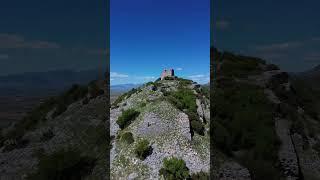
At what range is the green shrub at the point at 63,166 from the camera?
88.1 ft

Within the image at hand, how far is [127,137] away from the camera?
34.9m

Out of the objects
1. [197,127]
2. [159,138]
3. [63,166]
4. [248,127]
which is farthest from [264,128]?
[63,166]

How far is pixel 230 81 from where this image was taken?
49.5 meters

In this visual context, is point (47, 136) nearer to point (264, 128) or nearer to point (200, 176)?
point (200, 176)

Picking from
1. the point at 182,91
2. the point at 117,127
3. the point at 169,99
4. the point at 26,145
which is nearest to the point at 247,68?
the point at 182,91

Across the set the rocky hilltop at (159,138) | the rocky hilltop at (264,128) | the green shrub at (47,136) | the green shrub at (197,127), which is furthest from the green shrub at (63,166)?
the green shrub at (197,127)

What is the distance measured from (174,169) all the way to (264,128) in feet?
36.1

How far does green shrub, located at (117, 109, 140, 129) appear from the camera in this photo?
38.8 m

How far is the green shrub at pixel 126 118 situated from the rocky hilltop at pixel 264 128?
30.3 feet

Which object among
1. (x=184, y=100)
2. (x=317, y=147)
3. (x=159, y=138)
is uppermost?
(x=184, y=100)

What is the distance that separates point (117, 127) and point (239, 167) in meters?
15.4

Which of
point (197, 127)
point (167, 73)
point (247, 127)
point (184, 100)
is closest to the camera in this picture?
point (247, 127)

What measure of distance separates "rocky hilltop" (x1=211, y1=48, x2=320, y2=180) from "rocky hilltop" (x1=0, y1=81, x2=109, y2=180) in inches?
448

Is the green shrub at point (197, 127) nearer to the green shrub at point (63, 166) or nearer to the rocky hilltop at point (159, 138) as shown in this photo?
the rocky hilltop at point (159, 138)
